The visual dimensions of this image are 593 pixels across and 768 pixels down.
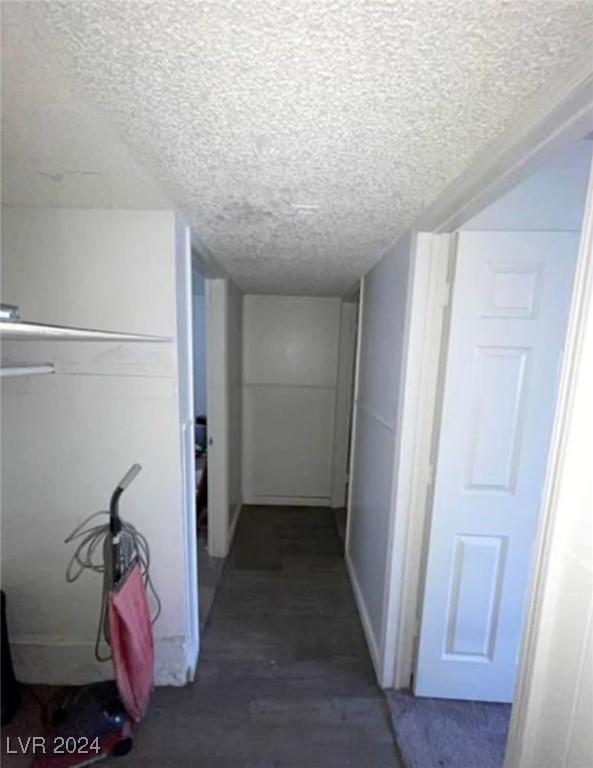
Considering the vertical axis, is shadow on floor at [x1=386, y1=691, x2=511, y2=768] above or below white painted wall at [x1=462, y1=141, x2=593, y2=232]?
below

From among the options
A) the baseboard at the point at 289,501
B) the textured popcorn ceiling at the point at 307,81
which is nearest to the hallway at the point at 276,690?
the baseboard at the point at 289,501

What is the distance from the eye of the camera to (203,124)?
0.85 m

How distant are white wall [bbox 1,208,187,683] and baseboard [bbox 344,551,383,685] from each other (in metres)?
1.01

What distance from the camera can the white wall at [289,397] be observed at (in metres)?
3.61

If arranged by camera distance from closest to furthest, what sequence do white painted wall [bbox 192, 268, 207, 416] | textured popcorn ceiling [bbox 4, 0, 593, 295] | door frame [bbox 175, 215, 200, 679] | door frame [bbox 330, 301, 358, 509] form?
textured popcorn ceiling [bbox 4, 0, 593, 295], door frame [bbox 175, 215, 200, 679], door frame [bbox 330, 301, 358, 509], white painted wall [bbox 192, 268, 207, 416]

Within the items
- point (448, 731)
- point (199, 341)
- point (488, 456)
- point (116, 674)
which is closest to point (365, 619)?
point (448, 731)

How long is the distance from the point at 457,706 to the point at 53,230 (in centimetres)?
279

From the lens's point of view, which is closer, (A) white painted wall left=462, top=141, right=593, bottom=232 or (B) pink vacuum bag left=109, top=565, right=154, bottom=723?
(B) pink vacuum bag left=109, top=565, right=154, bottom=723

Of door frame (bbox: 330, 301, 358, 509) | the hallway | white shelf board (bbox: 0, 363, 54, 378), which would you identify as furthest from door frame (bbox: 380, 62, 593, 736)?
door frame (bbox: 330, 301, 358, 509)

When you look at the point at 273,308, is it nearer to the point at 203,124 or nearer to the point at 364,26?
the point at 203,124

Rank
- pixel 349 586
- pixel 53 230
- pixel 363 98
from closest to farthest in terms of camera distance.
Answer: pixel 363 98
pixel 53 230
pixel 349 586

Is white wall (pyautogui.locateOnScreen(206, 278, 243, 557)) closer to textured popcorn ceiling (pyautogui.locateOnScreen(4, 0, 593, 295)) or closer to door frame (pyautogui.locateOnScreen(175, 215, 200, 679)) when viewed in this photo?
door frame (pyautogui.locateOnScreen(175, 215, 200, 679))

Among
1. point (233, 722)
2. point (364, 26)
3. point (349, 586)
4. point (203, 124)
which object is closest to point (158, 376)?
point (203, 124)

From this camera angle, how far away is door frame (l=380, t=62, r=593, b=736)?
0.78 metres
